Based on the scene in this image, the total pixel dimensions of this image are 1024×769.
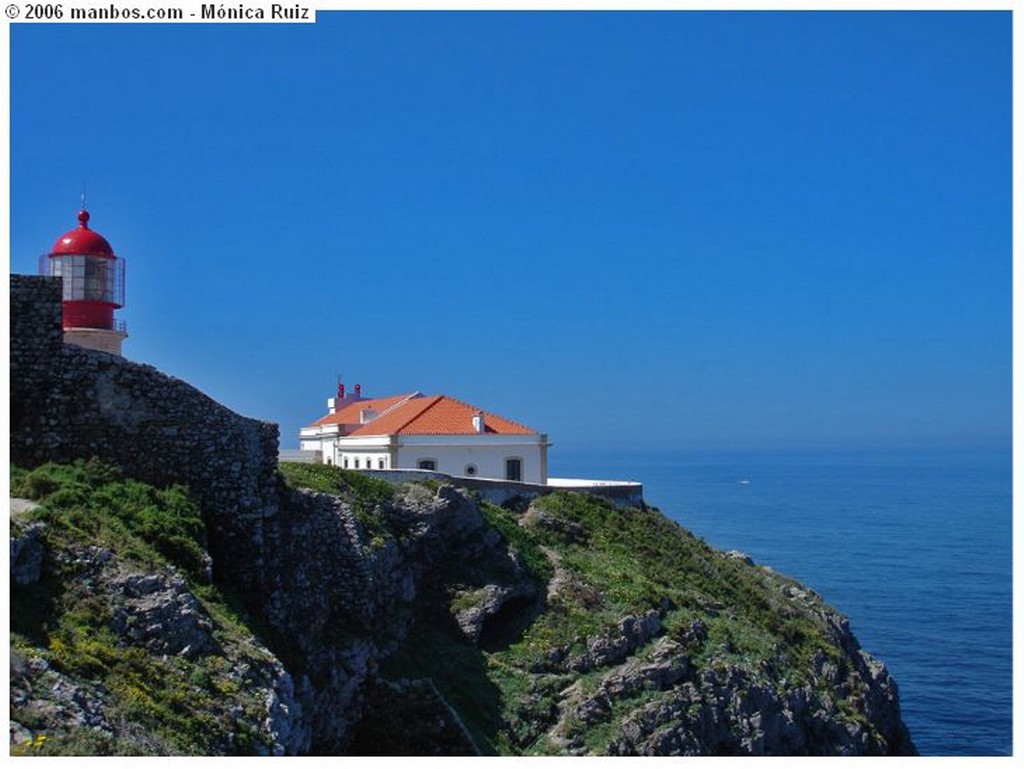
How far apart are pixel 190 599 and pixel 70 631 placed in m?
1.80

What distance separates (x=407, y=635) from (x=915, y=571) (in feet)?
186

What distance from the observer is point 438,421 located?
123 ft

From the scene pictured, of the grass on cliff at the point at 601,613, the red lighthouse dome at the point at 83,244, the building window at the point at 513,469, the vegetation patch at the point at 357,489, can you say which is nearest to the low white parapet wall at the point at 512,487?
the grass on cliff at the point at 601,613

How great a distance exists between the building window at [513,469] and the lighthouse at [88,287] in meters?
15.2

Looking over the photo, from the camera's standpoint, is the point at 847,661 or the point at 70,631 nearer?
the point at 70,631

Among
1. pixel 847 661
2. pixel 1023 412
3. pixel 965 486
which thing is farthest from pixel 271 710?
pixel 965 486

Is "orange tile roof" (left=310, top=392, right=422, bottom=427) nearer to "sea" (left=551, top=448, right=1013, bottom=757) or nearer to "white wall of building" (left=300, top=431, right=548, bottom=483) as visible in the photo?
"white wall of building" (left=300, top=431, right=548, bottom=483)

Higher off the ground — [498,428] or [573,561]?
[498,428]

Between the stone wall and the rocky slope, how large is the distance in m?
0.29

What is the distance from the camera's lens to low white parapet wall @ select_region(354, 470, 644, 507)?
2759 centimetres

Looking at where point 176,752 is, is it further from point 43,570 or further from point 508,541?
point 508,541

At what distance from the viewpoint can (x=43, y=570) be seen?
37.7 feet

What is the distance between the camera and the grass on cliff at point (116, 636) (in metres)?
9.70

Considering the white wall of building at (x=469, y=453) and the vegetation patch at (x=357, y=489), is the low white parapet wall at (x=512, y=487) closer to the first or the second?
the white wall of building at (x=469, y=453)
